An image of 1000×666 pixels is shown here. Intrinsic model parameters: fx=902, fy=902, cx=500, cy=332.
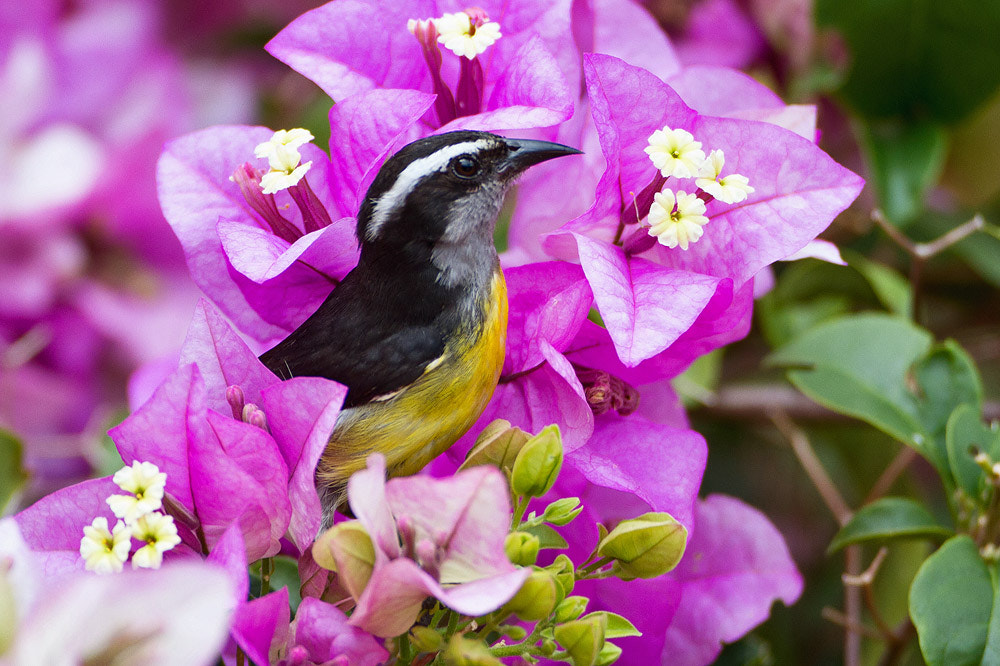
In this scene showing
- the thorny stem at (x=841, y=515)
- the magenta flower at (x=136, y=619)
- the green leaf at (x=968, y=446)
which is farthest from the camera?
the thorny stem at (x=841, y=515)

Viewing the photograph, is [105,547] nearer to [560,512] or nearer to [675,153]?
[560,512]

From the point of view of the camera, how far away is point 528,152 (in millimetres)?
466

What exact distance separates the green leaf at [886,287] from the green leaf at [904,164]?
0.04 meters

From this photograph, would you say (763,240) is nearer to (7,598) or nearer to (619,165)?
(619,165)

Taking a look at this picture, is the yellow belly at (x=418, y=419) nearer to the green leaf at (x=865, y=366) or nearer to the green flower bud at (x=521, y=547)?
the green flower bud at (x=521, y=547)

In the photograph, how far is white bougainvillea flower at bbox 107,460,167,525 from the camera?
355 mm

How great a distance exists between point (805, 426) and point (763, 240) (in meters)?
0.49

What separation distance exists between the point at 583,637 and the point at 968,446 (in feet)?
1.02

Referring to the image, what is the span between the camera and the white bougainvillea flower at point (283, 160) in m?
0.42

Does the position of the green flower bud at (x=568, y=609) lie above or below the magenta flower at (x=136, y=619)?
below

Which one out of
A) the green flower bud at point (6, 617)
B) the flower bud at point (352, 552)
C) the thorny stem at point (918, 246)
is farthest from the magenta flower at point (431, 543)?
the thorny stem at point (918, 246)

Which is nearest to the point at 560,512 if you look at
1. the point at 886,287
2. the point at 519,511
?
the point at 519,511

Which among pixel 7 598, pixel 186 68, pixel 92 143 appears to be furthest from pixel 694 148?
pixel 186 68

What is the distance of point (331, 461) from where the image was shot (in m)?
0.42
